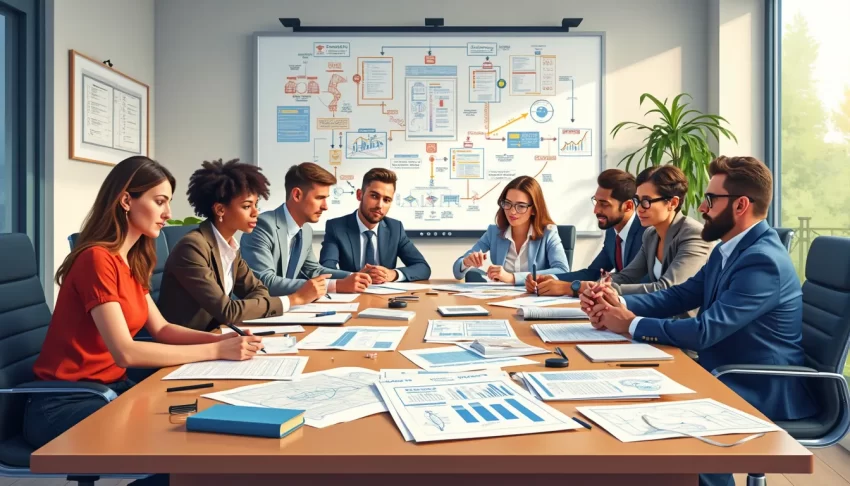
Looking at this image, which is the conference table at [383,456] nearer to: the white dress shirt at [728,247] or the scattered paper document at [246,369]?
the scattered paper document at [246,369]

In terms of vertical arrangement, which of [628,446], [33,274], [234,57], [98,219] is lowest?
[628,446]

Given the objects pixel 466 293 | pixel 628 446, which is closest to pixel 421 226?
pixel 466 293

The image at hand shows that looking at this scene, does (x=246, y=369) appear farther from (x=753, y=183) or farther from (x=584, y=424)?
(x=753, y=183)

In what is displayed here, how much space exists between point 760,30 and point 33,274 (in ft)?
16.5

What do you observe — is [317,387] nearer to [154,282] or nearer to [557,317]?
[557,317]

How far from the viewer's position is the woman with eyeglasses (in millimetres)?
3891

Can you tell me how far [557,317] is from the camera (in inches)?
92.5

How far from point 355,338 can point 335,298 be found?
102cm

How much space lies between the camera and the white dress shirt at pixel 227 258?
2434mm

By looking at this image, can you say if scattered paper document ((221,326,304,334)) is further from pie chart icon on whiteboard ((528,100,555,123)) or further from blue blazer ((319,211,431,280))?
pie chart icon on whiteboard ((528,100,555,123))

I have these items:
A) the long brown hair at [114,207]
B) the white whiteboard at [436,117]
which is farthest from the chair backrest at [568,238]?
the long brown hair at [114,207]

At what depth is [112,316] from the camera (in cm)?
171

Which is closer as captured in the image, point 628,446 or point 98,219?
point 628,446

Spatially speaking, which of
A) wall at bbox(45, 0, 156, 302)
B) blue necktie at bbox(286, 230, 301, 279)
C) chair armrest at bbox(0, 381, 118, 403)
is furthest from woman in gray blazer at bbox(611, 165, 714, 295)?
wall at bbox(45, 0, 156, 302)
